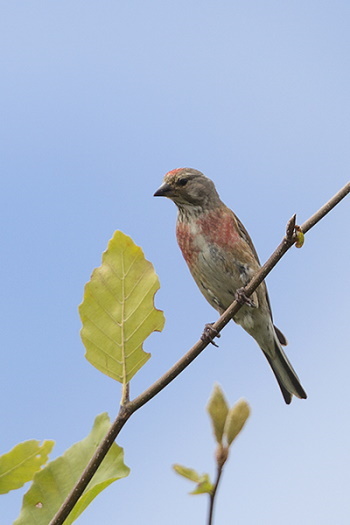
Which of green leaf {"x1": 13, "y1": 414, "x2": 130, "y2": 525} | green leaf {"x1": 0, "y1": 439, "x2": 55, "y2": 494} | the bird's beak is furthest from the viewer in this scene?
the bird's beak

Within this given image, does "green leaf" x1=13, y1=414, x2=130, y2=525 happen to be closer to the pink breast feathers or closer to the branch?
the branch

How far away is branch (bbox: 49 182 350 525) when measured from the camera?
1553 millimetres

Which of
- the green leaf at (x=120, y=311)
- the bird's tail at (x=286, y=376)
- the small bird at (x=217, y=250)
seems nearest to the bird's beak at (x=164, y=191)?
the small bird at (x=217, y=250)

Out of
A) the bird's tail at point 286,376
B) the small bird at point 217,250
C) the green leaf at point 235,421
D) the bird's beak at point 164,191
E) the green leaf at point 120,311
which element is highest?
the bird's beak at point 164,191

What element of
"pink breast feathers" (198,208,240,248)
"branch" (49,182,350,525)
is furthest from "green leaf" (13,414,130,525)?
"pink breast feathers" (198,208,240,248)

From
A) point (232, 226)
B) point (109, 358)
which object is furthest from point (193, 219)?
point (109, 358)

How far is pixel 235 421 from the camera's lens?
4.94 ft

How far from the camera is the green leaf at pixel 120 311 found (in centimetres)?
184

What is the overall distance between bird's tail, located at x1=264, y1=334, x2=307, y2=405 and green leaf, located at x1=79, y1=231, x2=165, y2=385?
5.78 meters

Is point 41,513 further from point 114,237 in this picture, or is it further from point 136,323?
point 114,237

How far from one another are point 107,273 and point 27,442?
50 cm

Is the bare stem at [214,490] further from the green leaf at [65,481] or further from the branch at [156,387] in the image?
the green leaf at [65,481]

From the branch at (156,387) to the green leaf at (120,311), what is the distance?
17 cm

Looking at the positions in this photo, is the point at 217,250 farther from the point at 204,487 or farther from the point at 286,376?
the point at 204,487
